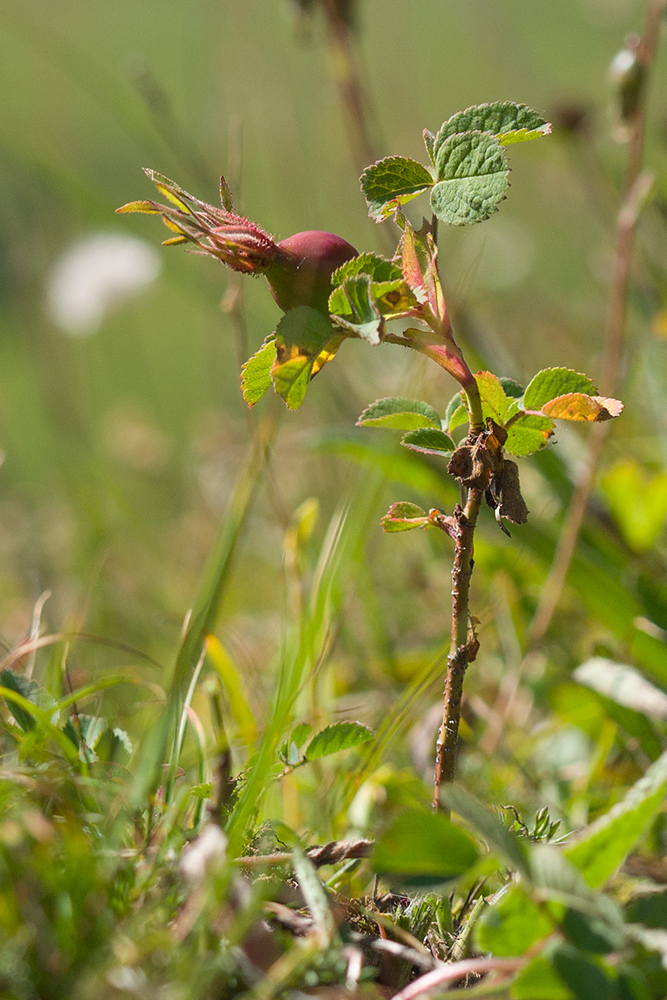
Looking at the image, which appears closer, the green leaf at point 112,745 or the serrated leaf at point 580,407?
the serrated leaf at point 580,407

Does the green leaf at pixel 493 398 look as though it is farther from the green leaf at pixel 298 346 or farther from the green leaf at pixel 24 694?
the green leaf at pixel 24 694

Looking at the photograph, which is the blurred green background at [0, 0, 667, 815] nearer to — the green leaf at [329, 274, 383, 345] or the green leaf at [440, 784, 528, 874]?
the green leaf at [329, 274, 383, 345]

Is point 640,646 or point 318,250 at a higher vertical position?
point 318,250

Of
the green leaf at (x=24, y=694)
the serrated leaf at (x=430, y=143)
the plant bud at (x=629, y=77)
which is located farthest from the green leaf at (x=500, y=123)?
the plant bud at (x=629, y=77)

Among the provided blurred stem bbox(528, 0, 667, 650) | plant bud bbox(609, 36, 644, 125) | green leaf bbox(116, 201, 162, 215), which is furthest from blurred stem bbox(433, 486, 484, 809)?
plant bud bbox(609, 36, 644, 125)

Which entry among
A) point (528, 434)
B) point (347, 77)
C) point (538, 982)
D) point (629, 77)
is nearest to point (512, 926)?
point (538, 982)

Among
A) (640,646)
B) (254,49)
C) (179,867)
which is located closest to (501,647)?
(640,646)

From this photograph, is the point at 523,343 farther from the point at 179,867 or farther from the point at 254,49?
the point at 179,867
